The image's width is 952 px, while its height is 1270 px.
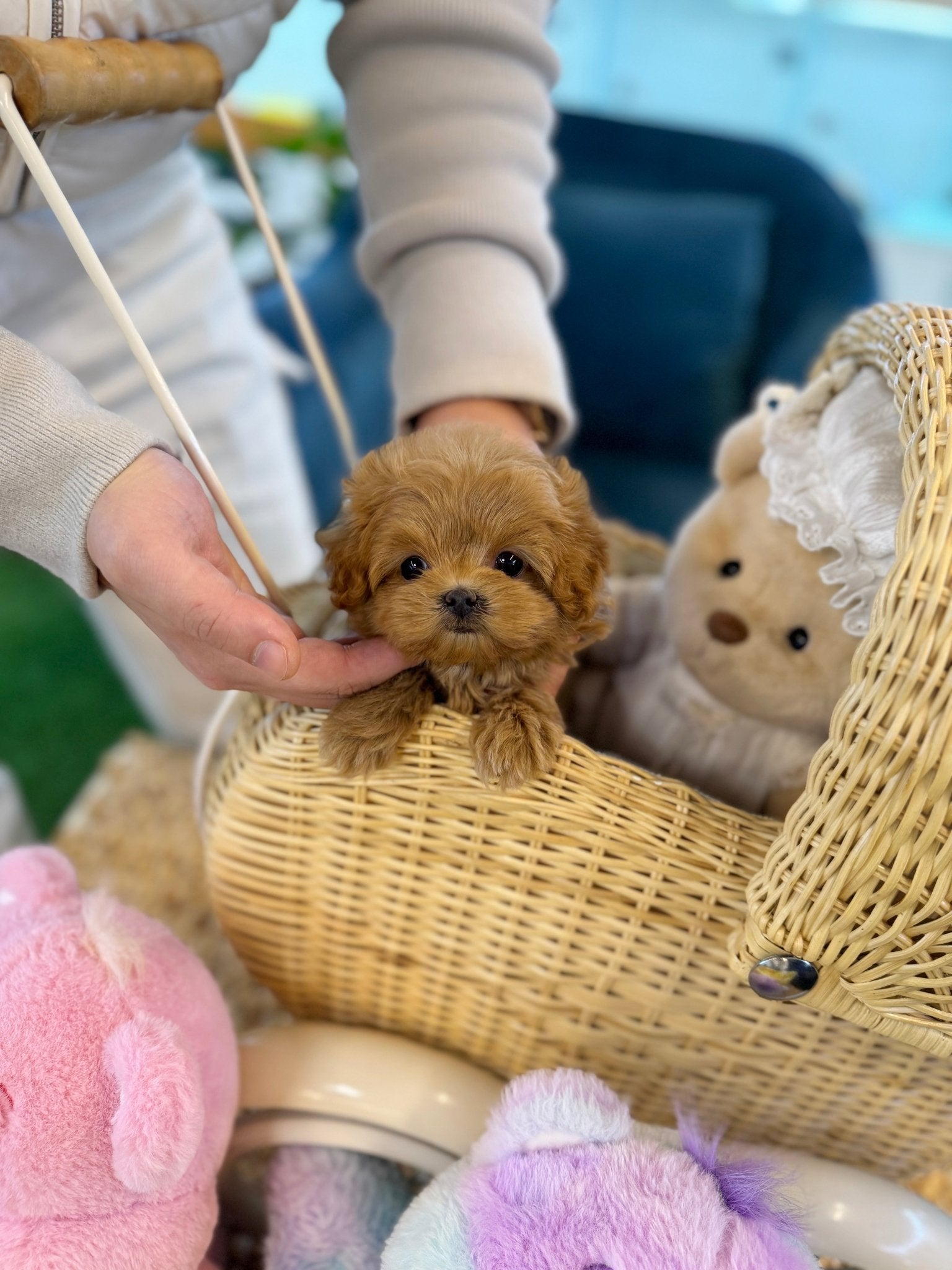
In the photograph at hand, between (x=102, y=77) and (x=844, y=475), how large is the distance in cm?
62

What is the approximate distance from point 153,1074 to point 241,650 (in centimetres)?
30

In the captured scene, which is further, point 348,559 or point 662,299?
point 662,299

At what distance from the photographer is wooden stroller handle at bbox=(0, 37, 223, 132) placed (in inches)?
25.1

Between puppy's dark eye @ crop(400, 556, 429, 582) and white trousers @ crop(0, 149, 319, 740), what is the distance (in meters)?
0.47

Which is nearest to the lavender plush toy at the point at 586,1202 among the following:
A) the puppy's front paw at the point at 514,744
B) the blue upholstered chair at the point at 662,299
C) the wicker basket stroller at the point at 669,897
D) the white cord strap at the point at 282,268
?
the wicker basket stroller at the point at 669,897

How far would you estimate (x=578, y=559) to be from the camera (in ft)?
2.18

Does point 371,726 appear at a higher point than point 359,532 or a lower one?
lower

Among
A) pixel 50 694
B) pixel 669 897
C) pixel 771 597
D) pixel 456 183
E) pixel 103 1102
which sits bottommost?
pixel 50 694

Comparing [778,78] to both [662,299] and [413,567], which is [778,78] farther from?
[413,567]

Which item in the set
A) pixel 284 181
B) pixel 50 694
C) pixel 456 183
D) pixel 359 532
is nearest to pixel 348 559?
pixel 359 532

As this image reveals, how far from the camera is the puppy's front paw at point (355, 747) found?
2.25ft

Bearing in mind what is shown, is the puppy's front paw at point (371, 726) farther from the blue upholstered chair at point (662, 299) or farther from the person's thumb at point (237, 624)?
the blue upholstered chair at point (662, 299)

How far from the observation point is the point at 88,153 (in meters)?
0.80

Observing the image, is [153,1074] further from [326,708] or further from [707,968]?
[707,968]
